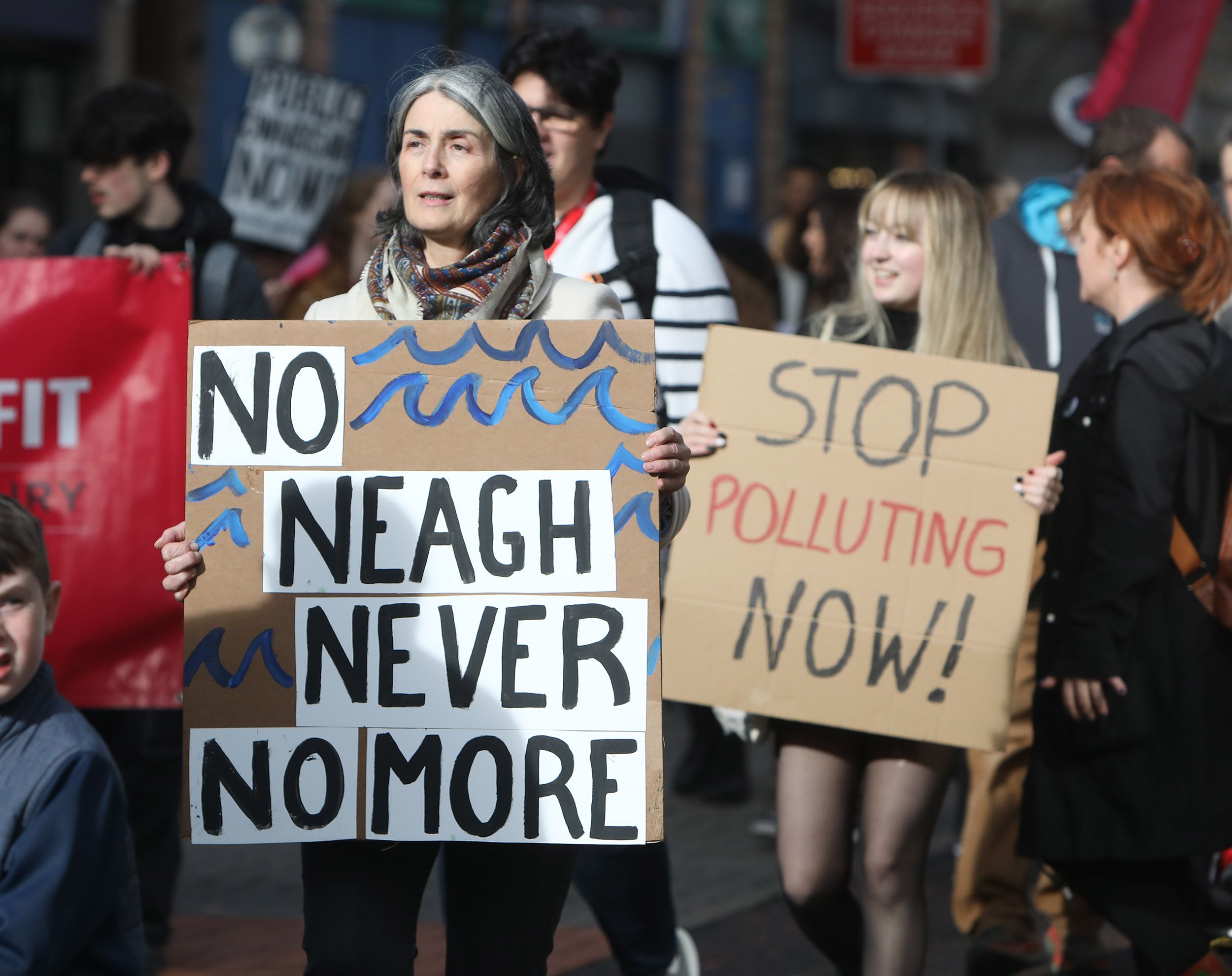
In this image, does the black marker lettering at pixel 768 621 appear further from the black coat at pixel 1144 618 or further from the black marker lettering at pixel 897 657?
the black coat at pixel 1144 618

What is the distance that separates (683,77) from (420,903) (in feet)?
51.8

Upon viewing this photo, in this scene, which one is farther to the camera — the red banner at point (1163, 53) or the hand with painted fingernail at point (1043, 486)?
the red banner at point (1163, 53)

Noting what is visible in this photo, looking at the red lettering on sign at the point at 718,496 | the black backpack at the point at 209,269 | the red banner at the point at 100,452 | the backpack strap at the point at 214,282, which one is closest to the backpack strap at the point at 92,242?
the black backpack at the point at 209,269

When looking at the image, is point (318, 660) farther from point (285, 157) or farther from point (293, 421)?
point (285, 157)

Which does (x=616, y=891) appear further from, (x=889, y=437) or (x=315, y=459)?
(x=315, y=459)

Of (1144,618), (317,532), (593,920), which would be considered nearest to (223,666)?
(317,532)

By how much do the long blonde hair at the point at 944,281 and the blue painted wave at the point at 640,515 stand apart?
1.34m

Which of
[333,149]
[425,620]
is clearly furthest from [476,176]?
[333,149]

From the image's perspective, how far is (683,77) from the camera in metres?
17.8

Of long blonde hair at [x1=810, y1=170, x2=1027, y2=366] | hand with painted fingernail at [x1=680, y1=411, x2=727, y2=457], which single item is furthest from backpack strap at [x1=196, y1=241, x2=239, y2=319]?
long blonde hair at [x1=810, y1=170, x2=1027, y2=366]

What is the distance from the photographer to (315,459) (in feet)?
8.74

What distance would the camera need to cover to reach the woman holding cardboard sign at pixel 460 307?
2.67 metres

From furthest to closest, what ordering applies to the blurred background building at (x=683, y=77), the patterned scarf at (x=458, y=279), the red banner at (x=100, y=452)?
the blurred background building at (x=683, y=77), the red banner at (x=100, y=452), the patterned scarf at (x=458, y=279)

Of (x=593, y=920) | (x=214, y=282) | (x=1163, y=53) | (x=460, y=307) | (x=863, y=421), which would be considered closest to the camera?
(x=460, y=307)
